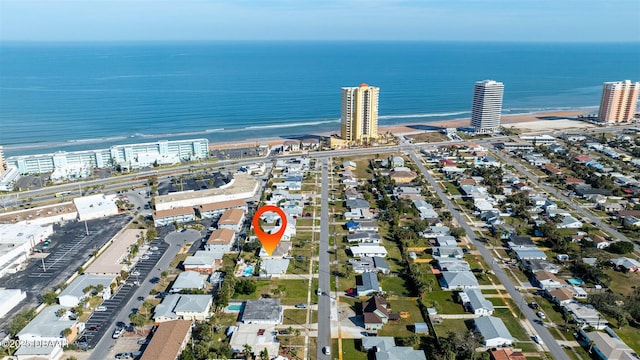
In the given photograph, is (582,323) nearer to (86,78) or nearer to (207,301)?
(207,301)

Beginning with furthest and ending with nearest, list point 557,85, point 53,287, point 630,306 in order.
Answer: point 557,85
point 53,287
point 630,306

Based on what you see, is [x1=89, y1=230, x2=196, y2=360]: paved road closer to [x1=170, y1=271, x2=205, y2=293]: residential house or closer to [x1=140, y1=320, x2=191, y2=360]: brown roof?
[x1=170, y1=271, x2=205, y2=293]: residential house

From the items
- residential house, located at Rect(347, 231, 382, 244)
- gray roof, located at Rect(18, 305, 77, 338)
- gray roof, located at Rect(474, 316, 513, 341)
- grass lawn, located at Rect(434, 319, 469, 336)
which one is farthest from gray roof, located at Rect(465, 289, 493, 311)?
gray roof, located at Rect(18, 305, 77, 338)

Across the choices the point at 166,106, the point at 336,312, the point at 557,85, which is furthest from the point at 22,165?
the point at 557,85

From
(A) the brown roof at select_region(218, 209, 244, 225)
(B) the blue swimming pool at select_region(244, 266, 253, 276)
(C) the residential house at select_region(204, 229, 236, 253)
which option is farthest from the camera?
(A) the brown roof at select_region(218, 209, 244, 225)

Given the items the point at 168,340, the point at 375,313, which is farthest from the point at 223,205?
the point at 375,313

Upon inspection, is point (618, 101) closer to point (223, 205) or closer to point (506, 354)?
point (506, 354)
